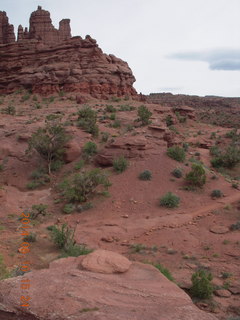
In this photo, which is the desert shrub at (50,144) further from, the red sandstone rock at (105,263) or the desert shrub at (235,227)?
the red sandstone rock at (105,263)

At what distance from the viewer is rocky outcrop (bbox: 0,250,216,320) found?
12.2 ft

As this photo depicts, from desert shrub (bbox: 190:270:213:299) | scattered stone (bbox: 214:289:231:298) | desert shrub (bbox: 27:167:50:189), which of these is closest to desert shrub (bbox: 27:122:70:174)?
desert shrub (bbox: 27:167:50:189)

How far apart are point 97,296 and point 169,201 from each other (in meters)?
9.29

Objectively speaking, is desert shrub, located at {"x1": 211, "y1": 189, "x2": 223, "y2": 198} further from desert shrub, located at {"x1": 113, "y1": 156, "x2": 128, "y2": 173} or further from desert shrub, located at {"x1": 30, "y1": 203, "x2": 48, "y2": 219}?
desert shrub, located at {"x1": 30, "y1": 203, "x2": 48, "y2": 219}

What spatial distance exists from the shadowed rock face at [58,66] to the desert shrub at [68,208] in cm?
2229

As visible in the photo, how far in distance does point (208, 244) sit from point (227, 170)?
35.9 ft

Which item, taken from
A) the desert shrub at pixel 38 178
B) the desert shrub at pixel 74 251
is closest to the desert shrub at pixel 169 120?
the desert shrub at pixel 38 178

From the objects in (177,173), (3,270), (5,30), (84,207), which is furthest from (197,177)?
(5,30)

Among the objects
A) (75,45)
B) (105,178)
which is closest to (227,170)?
(105,178)

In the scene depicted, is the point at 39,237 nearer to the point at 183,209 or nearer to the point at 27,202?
the point at 27,202

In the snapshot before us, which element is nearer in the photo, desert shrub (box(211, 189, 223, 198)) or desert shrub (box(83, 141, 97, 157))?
desert shrub (box(211, 189, 223, 198))

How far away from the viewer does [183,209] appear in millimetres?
12891

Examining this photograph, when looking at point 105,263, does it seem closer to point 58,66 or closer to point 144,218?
point 144,218

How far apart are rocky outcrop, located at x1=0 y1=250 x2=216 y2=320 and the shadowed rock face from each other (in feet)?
98.8
